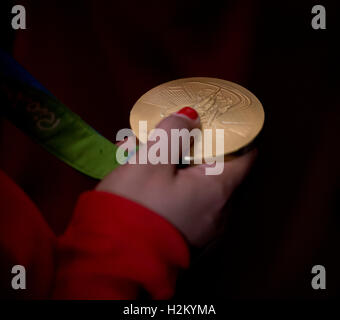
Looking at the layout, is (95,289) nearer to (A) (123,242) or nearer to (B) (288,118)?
(A) (123,242)

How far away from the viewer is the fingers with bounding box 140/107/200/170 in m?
0.64

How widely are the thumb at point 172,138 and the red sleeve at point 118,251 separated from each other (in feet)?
0.41

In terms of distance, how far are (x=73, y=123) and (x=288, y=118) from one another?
616 mm

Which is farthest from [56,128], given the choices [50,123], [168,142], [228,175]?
[228,175]

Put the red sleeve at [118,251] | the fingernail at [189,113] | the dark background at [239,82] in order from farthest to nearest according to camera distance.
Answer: the dark background at [239,82] → the fingernail at [189,113] → the red sleeve at [118,251]

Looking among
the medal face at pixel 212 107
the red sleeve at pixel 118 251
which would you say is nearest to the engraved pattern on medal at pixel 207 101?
the medal face at pixel 212 107

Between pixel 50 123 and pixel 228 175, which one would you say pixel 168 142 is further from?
pixel 50 123

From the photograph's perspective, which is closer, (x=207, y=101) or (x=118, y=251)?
(x=118, y=251)

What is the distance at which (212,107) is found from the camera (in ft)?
2.54

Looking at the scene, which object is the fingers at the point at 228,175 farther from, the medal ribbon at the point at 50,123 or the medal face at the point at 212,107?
the medal ribbon at the point at 50,123

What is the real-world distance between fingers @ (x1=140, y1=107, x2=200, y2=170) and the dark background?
0.78 feet

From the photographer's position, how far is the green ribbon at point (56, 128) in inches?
30.8

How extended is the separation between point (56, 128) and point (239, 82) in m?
0.52

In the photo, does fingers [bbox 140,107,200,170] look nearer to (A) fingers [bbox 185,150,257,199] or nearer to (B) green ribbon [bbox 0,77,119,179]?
(A) fingers [bbox 185,150,257,199]
